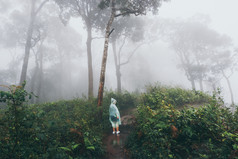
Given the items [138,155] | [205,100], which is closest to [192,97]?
[205,100]

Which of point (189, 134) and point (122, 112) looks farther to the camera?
point (122, 112)

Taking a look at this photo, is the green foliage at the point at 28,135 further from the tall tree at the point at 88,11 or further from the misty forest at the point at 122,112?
the tall tree at the point at 88,11

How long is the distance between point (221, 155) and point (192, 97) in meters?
6.26

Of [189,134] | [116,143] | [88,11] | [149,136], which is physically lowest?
[116,143]

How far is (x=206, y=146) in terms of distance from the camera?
298cm

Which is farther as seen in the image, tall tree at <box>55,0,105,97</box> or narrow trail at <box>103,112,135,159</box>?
tall tree at <box>55,0,105,97</box>

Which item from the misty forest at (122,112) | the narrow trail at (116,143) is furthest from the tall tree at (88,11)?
the narrow trail at (116,143)

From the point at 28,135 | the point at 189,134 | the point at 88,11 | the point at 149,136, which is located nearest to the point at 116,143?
the point at 149,136

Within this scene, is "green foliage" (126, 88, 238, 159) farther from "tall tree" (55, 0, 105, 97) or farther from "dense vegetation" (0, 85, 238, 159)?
"tall tree" (55, 0, 105, 97)

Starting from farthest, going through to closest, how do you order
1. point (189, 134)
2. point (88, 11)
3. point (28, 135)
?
point (88, 11) < point (189, 134) < point (28, 135)

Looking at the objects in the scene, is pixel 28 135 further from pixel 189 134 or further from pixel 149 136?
pixel 189 134

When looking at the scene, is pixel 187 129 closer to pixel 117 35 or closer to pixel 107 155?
pixel 107 155

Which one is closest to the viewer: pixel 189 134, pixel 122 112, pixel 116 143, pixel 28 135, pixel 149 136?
pixel 28 135

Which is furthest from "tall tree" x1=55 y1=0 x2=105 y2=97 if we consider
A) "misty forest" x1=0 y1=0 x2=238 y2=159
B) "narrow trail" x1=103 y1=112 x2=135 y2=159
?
"narrow trail" x1=103 y1=112 x2=135 y2=159
